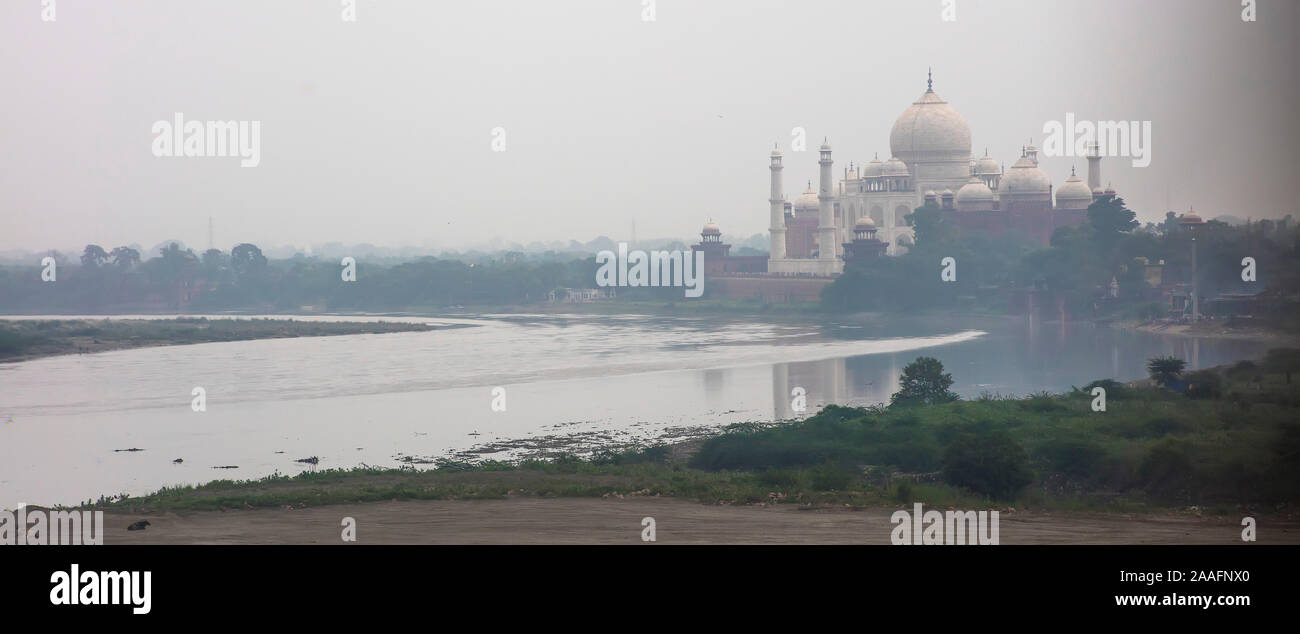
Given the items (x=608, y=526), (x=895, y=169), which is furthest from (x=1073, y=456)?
(x=895, y=169)

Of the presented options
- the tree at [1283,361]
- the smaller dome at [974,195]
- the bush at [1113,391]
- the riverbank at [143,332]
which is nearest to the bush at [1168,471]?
the bush at [1113,391]

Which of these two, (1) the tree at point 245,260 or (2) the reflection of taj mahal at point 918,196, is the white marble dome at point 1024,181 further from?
(1) the tree at point 245,260

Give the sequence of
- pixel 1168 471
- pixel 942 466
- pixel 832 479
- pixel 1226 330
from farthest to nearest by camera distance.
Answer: pixel 1226 330
pixel 942 466
pixel 832 479
pixel 1168 471

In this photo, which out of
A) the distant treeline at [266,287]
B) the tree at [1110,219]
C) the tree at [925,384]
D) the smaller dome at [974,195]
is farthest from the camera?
the distant treeline at [266,287]

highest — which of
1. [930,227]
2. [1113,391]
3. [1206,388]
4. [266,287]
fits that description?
[930,227]

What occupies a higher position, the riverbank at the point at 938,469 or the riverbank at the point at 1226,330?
the riverbank at the point at 1226,330

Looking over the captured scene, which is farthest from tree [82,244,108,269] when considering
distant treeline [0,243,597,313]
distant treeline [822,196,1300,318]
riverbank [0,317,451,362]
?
distant treeline [822,196,1300,318]

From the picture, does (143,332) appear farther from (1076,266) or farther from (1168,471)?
(1168,471)
